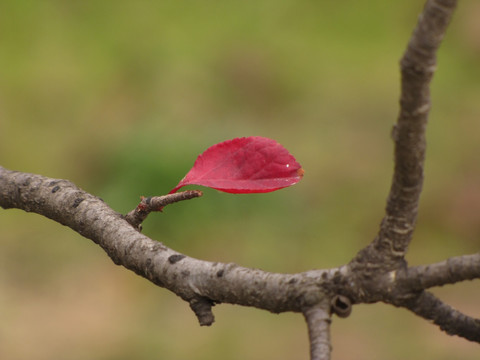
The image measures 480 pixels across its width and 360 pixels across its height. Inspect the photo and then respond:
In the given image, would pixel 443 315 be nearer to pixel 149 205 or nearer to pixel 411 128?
pixel 411 128

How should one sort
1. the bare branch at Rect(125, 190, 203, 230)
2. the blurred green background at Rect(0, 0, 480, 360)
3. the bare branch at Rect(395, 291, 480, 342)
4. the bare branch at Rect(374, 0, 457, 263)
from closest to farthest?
the bare branch at Rect(374, 0, 457, 263), the bare branch at Rect(395, 291, 480, 342), the bare branch at Rect(125, 190, 203, 230), the blurred green background at Rect(0, 0, 480, 360)

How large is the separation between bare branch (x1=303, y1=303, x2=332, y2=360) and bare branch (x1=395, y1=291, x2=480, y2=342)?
0.05m

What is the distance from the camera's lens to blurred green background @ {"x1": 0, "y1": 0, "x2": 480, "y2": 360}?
1.96 m

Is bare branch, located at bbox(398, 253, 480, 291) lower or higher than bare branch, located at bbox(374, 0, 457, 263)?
lower

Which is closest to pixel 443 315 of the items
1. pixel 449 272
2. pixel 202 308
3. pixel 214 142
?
pixel 449 272

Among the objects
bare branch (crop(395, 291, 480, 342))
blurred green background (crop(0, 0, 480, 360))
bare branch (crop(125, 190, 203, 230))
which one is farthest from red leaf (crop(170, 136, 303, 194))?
blurred green background (crop(0, 0, 480, 360))

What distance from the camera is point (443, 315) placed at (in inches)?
17.6

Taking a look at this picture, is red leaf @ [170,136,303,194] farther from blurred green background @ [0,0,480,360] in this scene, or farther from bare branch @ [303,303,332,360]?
blurred green background @ [0,0,480,360]

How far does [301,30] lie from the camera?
2977mm

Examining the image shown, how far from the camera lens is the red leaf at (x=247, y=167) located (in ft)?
1.83

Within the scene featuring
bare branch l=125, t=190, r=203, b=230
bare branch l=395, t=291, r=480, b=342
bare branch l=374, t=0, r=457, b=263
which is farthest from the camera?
bare branch l=125, t=190, r=203, b=230

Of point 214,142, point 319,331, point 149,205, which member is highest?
point 214,142

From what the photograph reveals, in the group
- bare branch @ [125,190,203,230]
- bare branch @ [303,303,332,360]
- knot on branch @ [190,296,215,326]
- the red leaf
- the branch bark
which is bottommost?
bare branch @ [303,303,332,360]

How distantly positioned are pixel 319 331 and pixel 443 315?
9 cm
